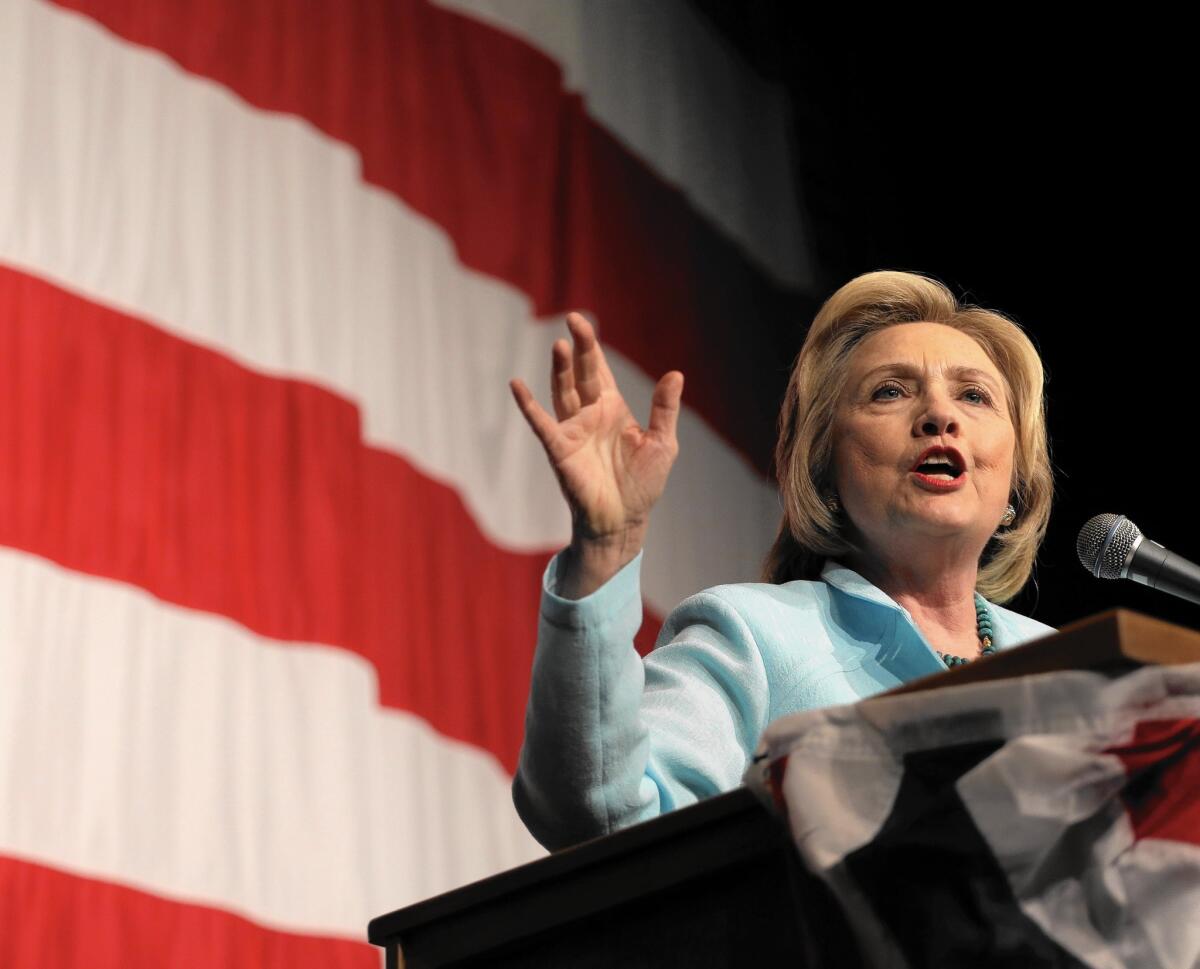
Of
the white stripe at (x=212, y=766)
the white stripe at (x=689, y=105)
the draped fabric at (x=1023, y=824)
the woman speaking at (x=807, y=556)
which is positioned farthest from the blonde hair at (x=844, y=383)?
the white stripe at (x=689, y=105)

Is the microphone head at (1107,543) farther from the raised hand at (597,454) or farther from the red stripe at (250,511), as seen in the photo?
the red stripe at (250,511)

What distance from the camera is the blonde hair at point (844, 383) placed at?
5.95ft

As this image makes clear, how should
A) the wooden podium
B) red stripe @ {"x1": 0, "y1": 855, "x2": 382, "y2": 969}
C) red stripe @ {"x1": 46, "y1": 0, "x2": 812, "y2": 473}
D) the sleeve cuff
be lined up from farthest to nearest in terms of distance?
red stripe @ {"x1": 46, "y1": 0, "x2": 812, "y2": 473} → red stripe @ {"x1": 0, "y1": 855, "x2": 382, "y2": 969} → the sleeve cuff → the wooden podium

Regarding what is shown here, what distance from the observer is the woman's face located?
1688mm

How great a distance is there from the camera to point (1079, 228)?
3.33 m

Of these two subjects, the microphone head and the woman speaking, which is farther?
the microphone head

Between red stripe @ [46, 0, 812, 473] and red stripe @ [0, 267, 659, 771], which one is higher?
red stripe @ [46, 0, 812, 473]

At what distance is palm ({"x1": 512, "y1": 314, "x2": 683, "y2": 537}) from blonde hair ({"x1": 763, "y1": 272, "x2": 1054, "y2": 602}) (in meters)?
0.57

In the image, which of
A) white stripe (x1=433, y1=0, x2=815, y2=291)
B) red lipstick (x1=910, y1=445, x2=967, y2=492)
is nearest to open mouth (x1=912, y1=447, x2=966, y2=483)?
red lipstick (x1=910, y1=445, x2=967, y2=492)

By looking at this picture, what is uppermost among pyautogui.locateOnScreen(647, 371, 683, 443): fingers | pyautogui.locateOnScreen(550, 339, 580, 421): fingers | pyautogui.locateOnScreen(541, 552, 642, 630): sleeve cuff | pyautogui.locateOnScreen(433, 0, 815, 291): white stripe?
pyautogui.locateOnScreen(433, 0, 815, 291): white stripe

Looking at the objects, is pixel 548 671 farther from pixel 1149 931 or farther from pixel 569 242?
pixel 569 242

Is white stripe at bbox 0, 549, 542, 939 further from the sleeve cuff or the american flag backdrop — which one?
the sleeve cuff

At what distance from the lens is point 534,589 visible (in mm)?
3383

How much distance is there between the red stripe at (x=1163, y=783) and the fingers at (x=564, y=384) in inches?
24.0
